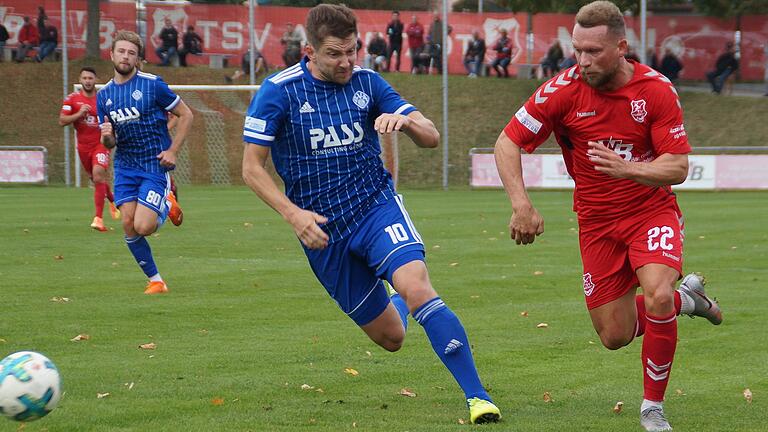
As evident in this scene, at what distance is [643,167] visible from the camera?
238 inches

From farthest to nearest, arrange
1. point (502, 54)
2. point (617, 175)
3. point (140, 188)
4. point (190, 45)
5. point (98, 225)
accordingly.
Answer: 1. point (502, 54)
2. point (190, 45)
3. point (98, 225)
4. point (140, 188)
5. point (617, 175)

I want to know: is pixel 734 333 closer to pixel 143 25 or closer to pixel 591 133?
pixel 591 133

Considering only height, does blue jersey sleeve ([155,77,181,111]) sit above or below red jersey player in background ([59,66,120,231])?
above

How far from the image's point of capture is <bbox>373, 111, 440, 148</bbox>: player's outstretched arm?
6.08 m

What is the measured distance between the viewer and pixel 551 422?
20.4ft

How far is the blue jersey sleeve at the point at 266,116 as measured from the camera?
6.46 meters

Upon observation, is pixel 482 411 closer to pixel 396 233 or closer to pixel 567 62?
pixel 396 233

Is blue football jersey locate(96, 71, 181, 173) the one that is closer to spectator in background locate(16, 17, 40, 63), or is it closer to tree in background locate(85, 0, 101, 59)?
tree in background locate(85, 0, 101, 59)

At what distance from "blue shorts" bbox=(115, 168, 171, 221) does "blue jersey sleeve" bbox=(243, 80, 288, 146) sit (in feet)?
17.7

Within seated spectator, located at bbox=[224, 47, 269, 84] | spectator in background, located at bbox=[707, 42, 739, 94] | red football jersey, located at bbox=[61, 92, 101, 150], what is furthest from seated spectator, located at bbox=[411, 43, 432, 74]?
red football jersey, located at bbox=[61, 92, 101, 150]

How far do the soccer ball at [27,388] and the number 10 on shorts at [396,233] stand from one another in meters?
1.89

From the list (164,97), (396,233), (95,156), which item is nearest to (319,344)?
(396,233)

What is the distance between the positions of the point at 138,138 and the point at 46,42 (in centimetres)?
2627

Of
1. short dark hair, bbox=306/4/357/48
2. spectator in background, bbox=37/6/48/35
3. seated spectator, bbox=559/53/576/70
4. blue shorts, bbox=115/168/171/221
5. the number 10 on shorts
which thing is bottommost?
blue shorts, bbox=115/168/171/221
